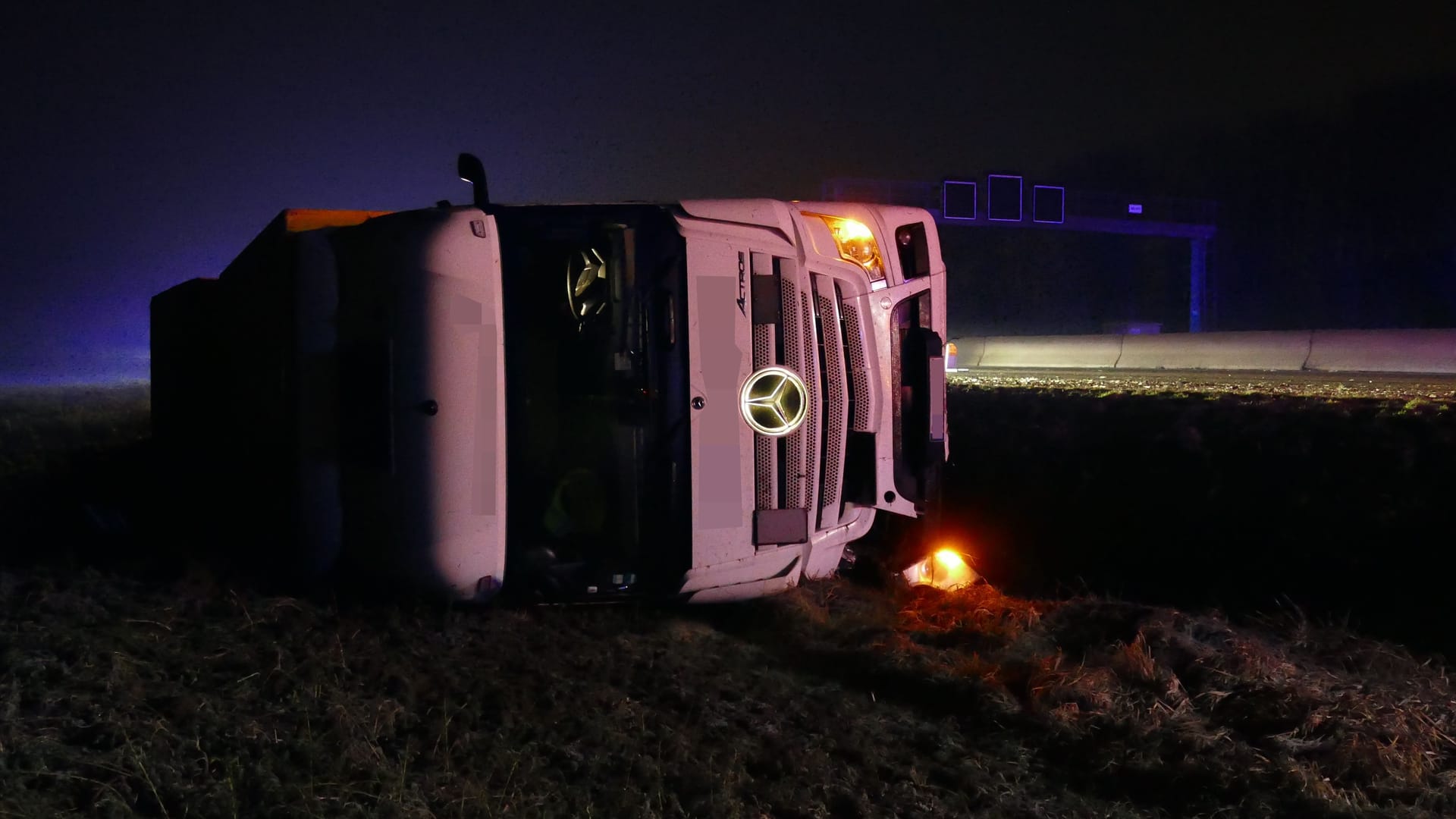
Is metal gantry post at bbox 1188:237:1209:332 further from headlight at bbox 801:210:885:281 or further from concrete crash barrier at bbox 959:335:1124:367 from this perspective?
headlight at bbox 801:210:885:281

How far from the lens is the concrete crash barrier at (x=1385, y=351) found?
17.4m

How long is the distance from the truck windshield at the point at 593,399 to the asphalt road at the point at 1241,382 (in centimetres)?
934

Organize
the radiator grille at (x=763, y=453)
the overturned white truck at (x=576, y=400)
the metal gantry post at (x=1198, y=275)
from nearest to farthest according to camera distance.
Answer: the overturned white truck at (x=576, y=400), the radiator grille at (x=763, y=453), the metal gantry post at (x=1198, y=275)

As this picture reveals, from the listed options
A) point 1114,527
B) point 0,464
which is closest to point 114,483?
point 0,464

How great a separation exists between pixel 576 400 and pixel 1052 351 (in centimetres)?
2275

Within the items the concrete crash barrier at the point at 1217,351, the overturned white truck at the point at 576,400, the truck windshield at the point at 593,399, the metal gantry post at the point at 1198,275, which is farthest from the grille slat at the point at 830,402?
the metal gantry post at the point at 1198,275

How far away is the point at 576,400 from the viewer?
5125 millimetres

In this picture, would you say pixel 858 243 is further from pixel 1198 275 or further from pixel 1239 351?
pixel 1198 275

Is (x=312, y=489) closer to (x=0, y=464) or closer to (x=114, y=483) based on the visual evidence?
(x=114, y=483)

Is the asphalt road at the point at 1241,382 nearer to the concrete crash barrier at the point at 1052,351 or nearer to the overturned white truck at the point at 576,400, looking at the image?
the concrete crash barrier at the point at 1052,351

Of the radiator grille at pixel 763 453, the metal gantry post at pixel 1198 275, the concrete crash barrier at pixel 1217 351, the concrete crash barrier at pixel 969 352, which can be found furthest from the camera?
the metal gantry post at pixel 1198 275

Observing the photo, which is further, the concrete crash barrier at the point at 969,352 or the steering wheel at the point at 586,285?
the concrete crash barrier at the point at 969,352

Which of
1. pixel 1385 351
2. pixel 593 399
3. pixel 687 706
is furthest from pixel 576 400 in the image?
pixel 1385 351

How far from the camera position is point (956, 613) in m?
5.94
